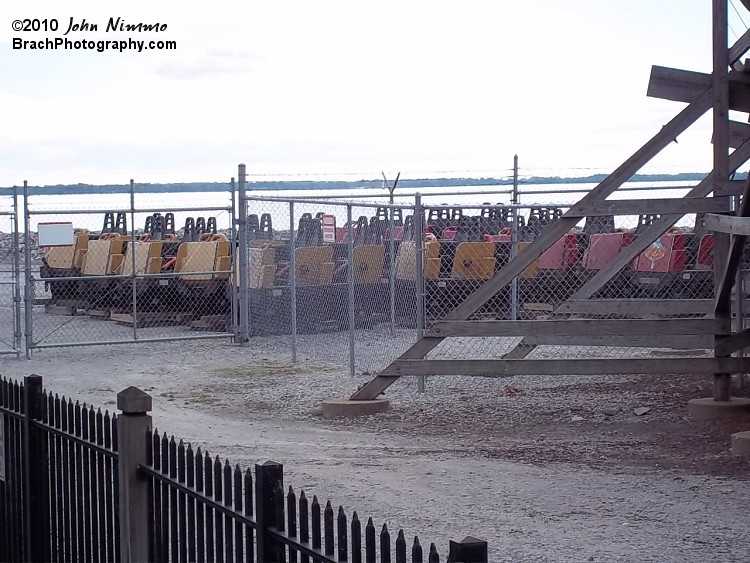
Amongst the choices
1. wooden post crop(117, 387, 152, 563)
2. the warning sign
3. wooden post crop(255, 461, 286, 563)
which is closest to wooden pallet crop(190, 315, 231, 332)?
the warning sign

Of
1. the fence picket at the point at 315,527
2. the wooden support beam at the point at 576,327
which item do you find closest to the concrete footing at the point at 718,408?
the wooden support beam at the point at 576,327

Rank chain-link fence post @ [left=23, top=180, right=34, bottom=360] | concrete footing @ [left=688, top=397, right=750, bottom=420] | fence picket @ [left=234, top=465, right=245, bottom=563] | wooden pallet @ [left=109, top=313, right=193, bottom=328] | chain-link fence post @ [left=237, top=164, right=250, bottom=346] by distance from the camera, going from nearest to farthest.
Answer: fence picket @ [left=234, top=465, right=245, bottom=563]
concrete footing @ [left=688, top=397, right=750, bottom=420]
chain-link fence post @ [left=23, top=180, right=34, bottom=360]
chain-link fence post @ [left=237, top=164, right=250, bottom=346]
wooden pallet @ [left=109, top=313, right=193, bottom=328]

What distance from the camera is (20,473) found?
672cm

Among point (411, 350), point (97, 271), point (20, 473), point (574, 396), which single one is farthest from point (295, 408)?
point (97, 271)

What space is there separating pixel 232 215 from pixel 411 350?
25.8 ft

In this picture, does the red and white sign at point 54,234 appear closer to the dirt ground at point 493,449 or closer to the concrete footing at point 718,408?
the dirt ground at point 493,449

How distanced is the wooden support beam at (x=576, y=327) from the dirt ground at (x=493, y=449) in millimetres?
972

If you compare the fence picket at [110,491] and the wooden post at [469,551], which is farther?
the fence picket at [110,491]

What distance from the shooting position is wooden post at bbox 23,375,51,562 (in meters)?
6.41

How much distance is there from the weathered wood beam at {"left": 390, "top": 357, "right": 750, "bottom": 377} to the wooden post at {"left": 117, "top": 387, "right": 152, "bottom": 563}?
6417 millimetres

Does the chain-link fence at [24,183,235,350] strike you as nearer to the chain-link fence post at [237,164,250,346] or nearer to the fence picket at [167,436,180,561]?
the chain-link fence post at [237,164,250,346]

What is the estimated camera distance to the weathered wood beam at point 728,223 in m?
9.75

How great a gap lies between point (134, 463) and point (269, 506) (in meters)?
1.49

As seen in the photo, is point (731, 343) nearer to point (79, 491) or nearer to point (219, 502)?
point (79, 491)
